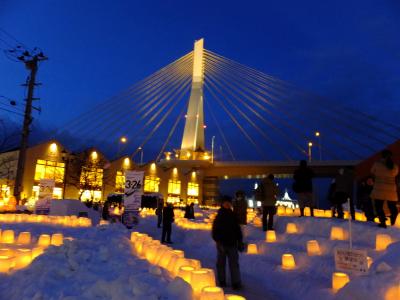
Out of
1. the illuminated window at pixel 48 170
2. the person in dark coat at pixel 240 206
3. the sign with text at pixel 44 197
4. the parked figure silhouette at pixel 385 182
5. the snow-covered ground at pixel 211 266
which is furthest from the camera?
the illuminated window at pixel 48 170

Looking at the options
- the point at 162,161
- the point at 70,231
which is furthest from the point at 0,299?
the point at 162,161

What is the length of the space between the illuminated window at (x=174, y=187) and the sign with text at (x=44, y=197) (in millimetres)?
38128

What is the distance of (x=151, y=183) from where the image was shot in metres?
51.0

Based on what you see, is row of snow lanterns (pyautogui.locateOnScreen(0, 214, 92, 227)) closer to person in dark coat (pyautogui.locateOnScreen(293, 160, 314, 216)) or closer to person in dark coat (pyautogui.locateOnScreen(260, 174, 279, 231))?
person in dark coat (pyautogui.locateOnScreen(260, 174, 279, 231))

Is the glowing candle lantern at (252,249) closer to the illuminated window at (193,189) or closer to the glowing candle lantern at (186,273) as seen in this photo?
the glowing candle lantern at (186,273)

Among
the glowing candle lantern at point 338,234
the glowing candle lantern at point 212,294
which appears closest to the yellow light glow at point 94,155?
the glowing candle lantern at point 338,234

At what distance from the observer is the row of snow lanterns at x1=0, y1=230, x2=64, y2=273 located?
6.64m

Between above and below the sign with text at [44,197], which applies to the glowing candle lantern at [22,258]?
below

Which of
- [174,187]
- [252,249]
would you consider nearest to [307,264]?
[252,249]

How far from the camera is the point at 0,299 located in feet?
17.8

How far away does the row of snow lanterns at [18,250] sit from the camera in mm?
6641

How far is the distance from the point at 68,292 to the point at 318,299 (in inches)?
161

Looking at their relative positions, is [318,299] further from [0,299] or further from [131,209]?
[131,209]

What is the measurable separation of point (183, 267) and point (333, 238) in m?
4.85
